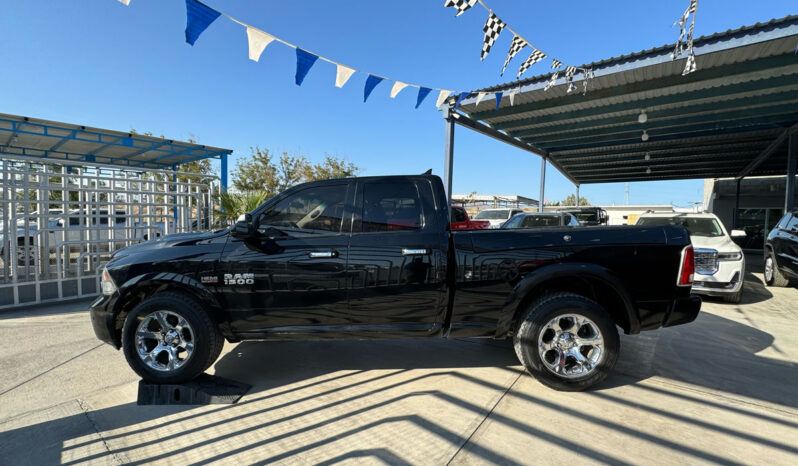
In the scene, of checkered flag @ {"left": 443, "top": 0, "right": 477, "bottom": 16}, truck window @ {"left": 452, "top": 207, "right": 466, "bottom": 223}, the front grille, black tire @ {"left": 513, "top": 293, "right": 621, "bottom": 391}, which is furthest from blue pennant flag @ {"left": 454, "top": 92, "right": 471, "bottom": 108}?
black tire @ {"left": 513, "top": 293, "right": 621, "bottom": 391}

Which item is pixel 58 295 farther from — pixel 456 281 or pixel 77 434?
pixel 456 281

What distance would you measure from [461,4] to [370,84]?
8.37 feet

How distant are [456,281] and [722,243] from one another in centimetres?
553

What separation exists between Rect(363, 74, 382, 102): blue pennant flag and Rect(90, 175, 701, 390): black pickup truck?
4.55m

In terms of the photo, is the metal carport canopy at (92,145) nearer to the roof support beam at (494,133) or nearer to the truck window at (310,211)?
the roof support beam at (494,133)

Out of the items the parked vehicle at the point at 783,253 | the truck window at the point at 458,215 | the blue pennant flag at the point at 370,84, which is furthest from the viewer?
the truck window at the point at 458,215

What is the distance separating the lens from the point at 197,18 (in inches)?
171

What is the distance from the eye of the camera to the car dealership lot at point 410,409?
92.1 inches

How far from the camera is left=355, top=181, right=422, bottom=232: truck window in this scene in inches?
129

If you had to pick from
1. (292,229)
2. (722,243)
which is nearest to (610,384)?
(292,229)

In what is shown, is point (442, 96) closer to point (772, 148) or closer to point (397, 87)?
point (397, 87)

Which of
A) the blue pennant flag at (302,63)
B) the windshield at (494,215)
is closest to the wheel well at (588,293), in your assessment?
the blue pennant flag at (302,63)

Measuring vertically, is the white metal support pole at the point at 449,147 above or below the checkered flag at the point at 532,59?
below

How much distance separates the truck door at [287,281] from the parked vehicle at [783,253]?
8044 mm
